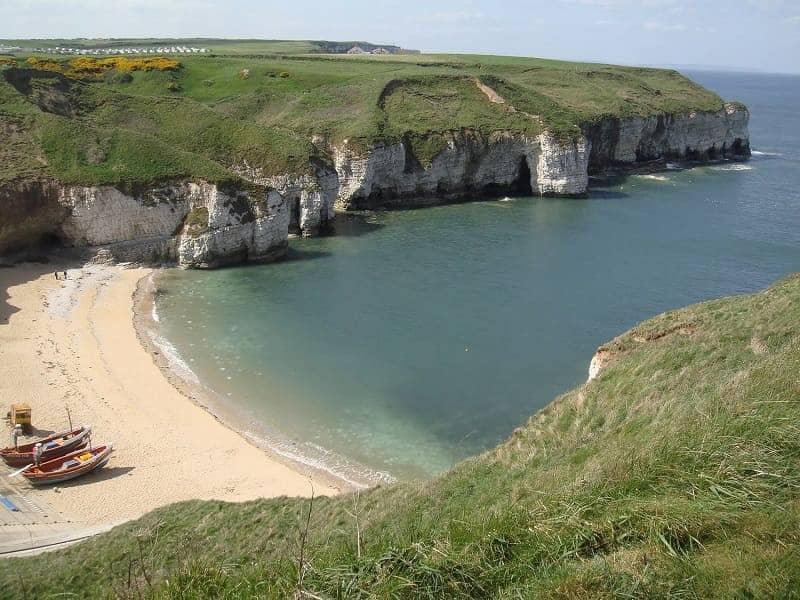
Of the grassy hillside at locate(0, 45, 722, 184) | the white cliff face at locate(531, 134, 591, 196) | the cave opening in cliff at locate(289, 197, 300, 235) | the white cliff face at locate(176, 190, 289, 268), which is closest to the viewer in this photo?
the white cliff face at locate(176, 190, 289, 268)

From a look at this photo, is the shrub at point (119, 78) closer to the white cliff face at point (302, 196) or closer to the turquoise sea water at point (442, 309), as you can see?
the white cliff face at point (302, 196)

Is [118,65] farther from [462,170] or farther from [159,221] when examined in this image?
[159,221]

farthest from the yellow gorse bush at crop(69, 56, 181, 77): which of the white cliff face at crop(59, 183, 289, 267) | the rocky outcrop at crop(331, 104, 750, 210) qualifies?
the white cliff face at crop(59, 183, 289, 267)

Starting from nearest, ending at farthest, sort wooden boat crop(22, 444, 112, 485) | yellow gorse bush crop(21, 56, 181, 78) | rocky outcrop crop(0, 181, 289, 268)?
wooden boat crop(22, 444, 112, 485)
rocky outcrop crop(0, 181, 289, 268)
yellow gorse bush crop(21, 56, 181, 78)

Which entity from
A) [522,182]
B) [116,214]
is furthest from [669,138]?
[116,214]

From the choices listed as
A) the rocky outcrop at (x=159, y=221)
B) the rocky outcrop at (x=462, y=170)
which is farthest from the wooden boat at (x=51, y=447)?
the rocky outcrop at (x=462, y=170)

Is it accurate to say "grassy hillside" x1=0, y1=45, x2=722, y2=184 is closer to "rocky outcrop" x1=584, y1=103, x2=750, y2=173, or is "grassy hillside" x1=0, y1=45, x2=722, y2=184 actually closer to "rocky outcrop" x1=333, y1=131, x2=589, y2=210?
"rocky outcrop" x1=333, y1=131, x2=589, y2=210
